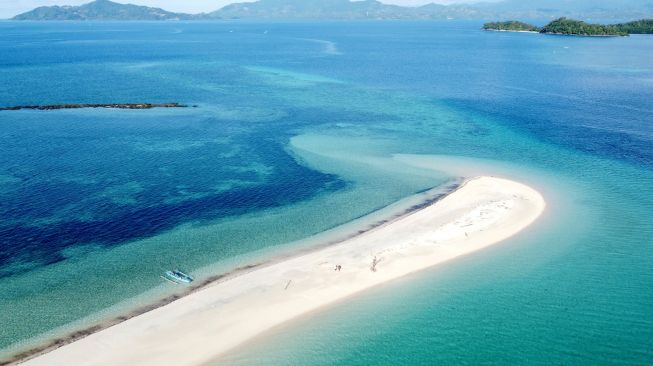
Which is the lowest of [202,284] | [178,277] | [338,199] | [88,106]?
[202,284]

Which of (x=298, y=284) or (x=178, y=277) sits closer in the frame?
(x=298, y=284)

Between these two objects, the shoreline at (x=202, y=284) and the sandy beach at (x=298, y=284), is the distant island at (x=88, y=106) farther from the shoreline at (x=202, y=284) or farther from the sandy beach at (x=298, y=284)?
the sandy beach at (x=298, y=284)

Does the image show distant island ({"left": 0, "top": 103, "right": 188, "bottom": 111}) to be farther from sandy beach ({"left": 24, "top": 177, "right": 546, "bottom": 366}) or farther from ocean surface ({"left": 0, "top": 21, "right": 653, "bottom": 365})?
sandy beach ({"left": 24, "top": 177, "right": 546, "bottom": 366})

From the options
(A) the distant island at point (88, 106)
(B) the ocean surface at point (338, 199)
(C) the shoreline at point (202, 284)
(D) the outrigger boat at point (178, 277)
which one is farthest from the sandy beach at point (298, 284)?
(A) the distant island at point (88, 106)

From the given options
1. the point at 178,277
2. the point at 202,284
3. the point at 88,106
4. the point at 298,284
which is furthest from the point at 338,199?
the point at 88,106

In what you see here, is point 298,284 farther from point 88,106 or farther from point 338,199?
point 88,106

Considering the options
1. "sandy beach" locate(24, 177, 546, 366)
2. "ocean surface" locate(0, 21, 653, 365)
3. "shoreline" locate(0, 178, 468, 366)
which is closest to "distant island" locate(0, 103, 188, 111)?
"ocean surface" locate(0, 21, 653, 365)
